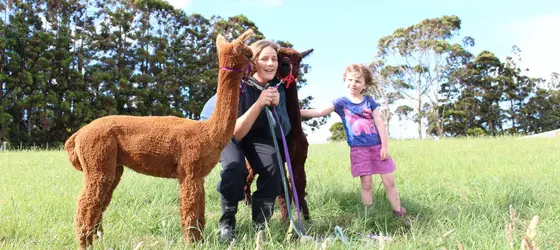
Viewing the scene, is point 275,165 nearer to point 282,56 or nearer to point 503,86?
→ point 282,56

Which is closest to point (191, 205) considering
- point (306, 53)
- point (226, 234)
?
point (226, 234)

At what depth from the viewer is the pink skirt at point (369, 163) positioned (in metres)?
3.54

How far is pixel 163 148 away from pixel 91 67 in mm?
17638

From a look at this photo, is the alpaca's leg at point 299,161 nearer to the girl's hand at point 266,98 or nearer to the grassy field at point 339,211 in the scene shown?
the grassy field at point 339,211

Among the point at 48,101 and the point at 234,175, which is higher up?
the point at 48,101

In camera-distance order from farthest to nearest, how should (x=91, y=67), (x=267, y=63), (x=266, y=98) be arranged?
(x=91, y=67) < (x=267, y=63) < (x=266, y=98)

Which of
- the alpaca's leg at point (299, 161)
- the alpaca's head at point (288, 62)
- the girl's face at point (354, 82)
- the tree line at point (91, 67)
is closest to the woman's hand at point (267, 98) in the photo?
the alpaca's head at point (288, 62)

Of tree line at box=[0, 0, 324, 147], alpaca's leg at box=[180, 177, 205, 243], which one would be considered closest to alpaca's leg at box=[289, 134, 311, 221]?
alpaca's leg at box=[180, 177, 205, 243]

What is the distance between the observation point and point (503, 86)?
27.1 metres

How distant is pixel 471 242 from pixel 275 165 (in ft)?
4.28

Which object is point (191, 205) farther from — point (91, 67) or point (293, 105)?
point (91, 67)

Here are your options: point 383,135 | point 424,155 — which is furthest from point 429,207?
point 424,155

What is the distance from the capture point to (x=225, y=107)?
2457 millimetres

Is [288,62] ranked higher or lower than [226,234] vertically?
higher
